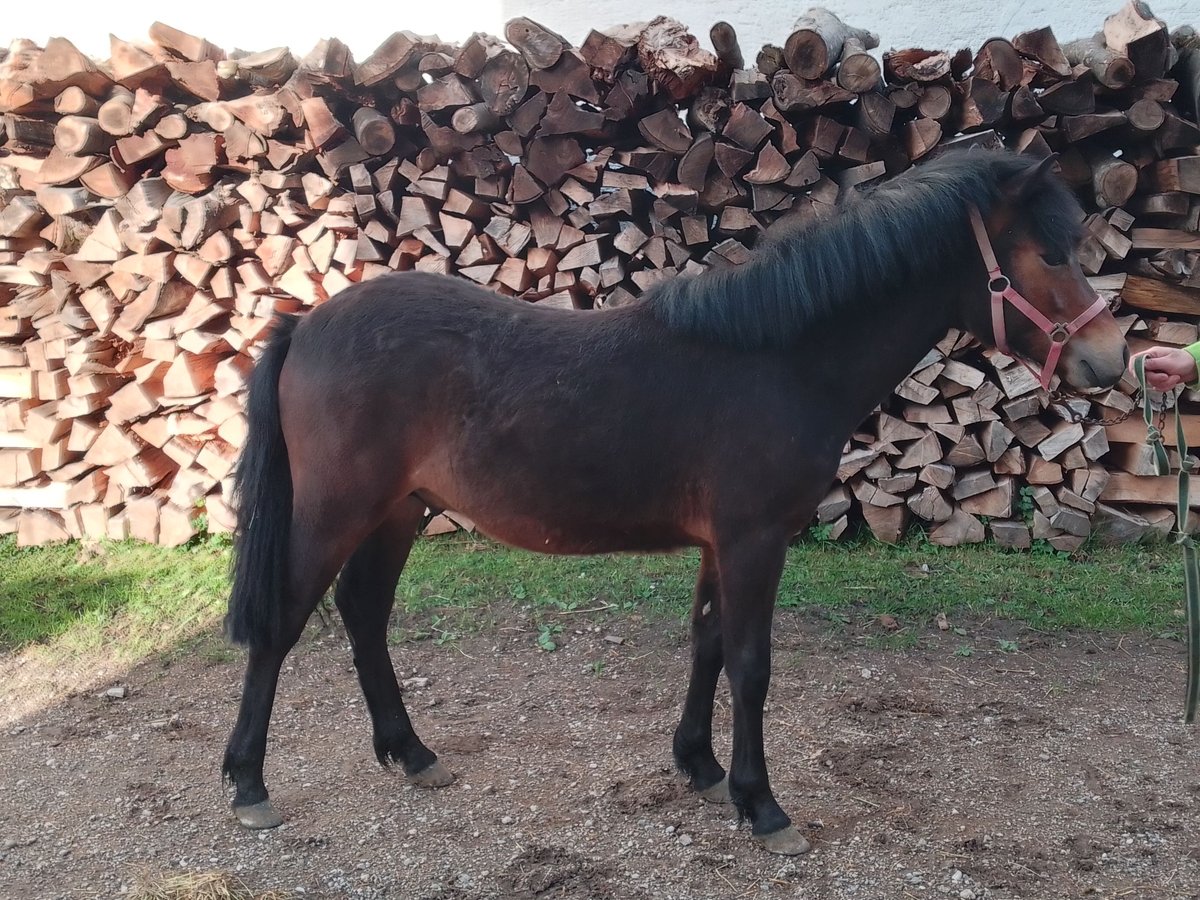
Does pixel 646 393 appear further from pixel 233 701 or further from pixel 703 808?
pixel 233 701

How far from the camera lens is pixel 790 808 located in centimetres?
298

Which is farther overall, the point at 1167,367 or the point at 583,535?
the point at 583,535

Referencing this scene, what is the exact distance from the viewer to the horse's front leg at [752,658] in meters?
2.68

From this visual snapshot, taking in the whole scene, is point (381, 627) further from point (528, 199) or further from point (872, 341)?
point (528, 199)

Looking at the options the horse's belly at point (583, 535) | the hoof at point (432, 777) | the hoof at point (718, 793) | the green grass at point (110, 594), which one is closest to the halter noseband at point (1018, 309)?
the horse's belly at point (583, 535)

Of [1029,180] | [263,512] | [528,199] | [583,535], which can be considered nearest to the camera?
[1029,180]

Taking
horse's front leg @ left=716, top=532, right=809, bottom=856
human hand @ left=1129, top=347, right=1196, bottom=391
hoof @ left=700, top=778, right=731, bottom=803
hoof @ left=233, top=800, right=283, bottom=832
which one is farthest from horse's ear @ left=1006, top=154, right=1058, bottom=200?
hoof @ left=233, top=800, right=283, bottom=832

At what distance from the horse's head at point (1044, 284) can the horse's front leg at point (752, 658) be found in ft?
3.11

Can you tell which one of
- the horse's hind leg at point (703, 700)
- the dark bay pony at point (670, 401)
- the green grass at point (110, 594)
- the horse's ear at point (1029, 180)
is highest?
the horse's ear at point (1029, 180)

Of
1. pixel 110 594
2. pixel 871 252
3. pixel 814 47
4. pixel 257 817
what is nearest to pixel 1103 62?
pixel 814 47

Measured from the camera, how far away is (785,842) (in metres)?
2.75

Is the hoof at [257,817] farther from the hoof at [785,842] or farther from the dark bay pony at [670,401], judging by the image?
the hoof at [785,842]

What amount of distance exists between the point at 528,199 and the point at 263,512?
8.22 feet

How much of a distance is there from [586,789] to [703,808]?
41 cm
